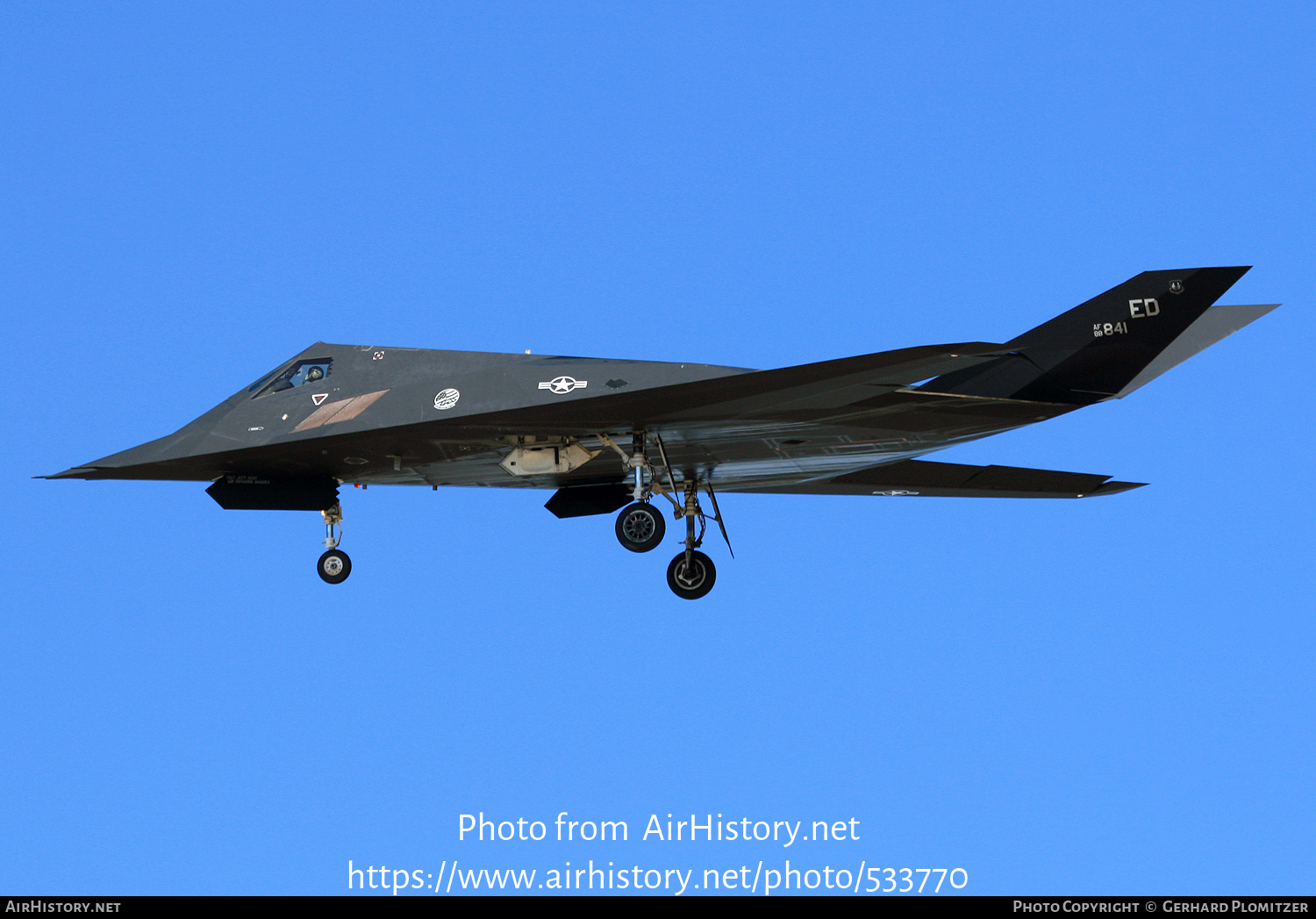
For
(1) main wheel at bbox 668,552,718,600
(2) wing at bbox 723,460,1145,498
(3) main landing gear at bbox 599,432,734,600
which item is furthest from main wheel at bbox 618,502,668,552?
(2) wing at bbox 723,460,1145,498

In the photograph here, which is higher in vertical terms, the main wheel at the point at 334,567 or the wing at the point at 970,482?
the wing at the point at 970,482

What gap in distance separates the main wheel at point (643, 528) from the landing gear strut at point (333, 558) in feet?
15.3

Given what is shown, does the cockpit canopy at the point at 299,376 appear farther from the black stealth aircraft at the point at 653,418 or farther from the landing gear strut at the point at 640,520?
the landing gear strut at the point at 640,520

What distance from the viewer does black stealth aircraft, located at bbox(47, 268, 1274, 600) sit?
52.0 ft

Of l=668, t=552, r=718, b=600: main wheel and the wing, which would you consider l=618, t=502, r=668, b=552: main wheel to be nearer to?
l=668, t=552, r=718, b=600: main wheel

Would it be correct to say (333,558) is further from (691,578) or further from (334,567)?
(691,578)

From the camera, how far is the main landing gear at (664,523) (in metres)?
17.2

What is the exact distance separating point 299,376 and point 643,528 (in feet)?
16.2

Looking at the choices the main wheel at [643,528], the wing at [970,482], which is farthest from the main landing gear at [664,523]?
the wing at [970,482]

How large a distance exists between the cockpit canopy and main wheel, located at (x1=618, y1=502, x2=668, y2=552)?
4.37 meters

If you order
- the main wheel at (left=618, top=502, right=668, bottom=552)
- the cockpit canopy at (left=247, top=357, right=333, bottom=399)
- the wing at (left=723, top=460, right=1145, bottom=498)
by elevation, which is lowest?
the main wheel at (left=618, top=502, right=668, bottom=552)
